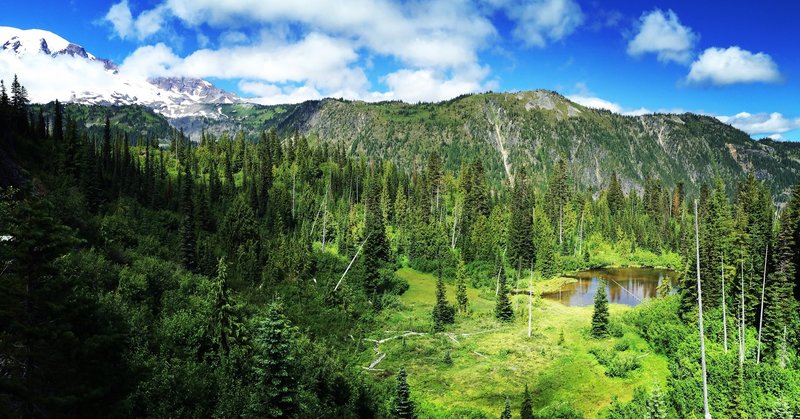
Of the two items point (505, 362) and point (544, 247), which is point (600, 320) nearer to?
point (505, 362)

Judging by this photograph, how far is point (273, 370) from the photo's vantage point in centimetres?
2592

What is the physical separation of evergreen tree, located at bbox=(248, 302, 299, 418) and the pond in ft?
237

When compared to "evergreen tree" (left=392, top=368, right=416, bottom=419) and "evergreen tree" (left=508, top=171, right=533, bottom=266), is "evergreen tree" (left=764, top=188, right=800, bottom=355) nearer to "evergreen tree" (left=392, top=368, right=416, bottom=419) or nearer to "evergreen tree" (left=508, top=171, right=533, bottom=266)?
"evergreen tree" (left=392, top=368, right=416, bottom=419)

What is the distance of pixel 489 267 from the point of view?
109375 millimetres

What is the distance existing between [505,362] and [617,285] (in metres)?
66.1

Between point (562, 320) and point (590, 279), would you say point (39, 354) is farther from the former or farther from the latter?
point (590, 279)

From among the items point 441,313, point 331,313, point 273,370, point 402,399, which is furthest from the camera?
point 441,313

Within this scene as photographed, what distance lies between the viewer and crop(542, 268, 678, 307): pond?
95.0 metres

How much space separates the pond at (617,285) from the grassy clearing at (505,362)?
64.8 feet

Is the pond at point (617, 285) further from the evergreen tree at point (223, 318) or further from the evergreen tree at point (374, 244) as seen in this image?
the evergreen tree at point (223, 318)

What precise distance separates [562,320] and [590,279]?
49519 millimetres

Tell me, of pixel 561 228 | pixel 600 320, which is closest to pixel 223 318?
pixel 600 320

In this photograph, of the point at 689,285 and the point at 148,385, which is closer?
the point at 148,385

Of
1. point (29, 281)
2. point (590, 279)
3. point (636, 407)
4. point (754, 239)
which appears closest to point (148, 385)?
point (29, 281)
